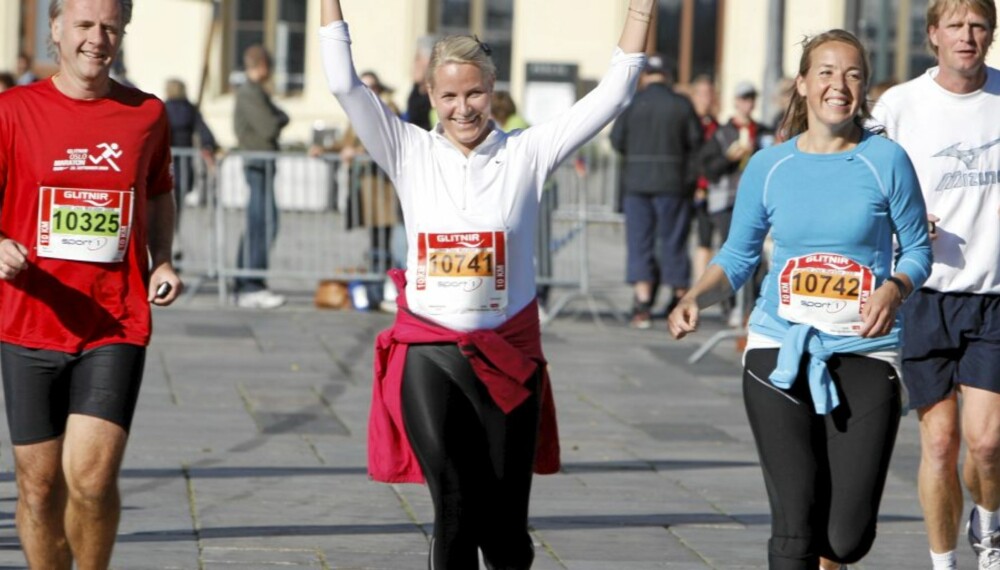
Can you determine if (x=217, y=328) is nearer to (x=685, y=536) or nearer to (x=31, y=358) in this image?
(x=685, y=536)

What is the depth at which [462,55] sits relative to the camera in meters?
5.32

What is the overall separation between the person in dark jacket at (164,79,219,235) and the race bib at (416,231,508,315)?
11073 mm

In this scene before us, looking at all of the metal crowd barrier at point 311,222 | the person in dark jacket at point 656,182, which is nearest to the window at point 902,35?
the metal crowd barrier at point 311,222

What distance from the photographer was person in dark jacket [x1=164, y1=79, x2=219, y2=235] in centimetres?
1638

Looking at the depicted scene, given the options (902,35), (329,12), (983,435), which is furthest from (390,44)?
(329,12)

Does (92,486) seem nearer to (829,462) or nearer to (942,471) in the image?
(829,462)

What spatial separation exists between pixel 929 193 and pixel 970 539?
1.20m

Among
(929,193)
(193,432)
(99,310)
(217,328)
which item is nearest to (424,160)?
(99,310)

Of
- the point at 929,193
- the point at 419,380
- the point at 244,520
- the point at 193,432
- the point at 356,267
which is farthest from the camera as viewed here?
the point at 356,267

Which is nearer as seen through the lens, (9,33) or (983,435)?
(983,435)

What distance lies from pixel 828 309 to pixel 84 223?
1953 mm

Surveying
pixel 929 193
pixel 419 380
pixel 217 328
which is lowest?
pixel 217 328

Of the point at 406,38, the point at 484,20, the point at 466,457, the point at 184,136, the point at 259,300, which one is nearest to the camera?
the point at 466,457

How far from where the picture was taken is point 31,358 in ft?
17.6
